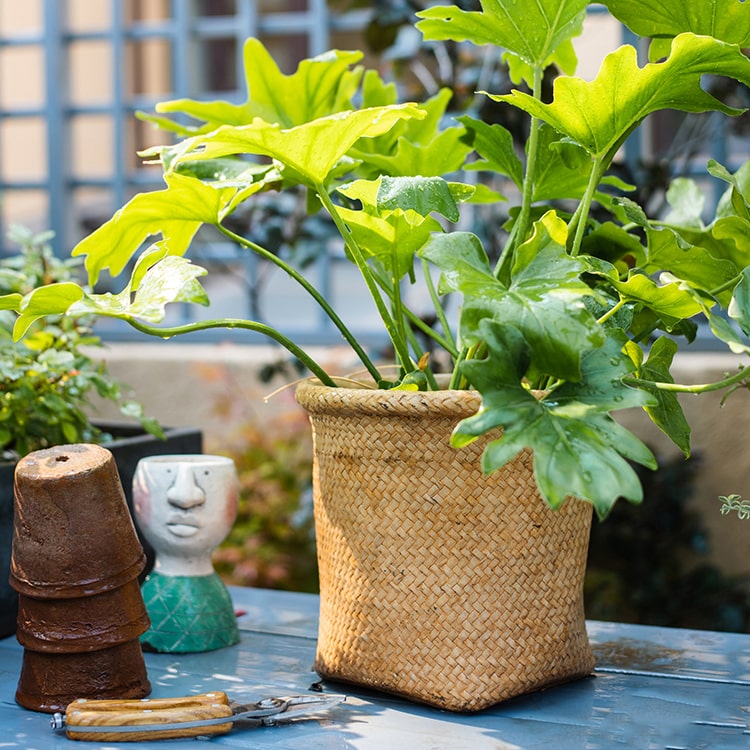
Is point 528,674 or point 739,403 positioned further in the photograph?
point 739,403

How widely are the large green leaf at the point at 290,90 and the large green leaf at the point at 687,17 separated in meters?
0.35

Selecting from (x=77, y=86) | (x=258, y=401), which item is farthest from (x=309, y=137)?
(x=77, y=86)

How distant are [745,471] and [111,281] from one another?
79.7 inches

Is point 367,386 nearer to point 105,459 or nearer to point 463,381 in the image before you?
point 463,381

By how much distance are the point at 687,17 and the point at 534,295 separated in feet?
1.09

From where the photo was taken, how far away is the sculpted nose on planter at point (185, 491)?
1.00 m

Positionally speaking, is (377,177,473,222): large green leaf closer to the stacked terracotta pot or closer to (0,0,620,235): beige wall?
the stacked terracotta pot

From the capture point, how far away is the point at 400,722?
83 cm

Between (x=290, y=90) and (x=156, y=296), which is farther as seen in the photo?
(x=290, y=90)

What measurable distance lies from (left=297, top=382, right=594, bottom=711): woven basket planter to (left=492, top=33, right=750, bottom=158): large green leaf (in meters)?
0.23

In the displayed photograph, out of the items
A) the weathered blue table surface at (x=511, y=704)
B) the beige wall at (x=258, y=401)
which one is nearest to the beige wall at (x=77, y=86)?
the beige wall at (x=258, y=401)

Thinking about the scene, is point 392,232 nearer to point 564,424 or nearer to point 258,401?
point 564,424

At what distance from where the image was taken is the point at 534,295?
0.75 meters

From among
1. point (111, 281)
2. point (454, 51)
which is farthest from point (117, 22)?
point (454, 51)
